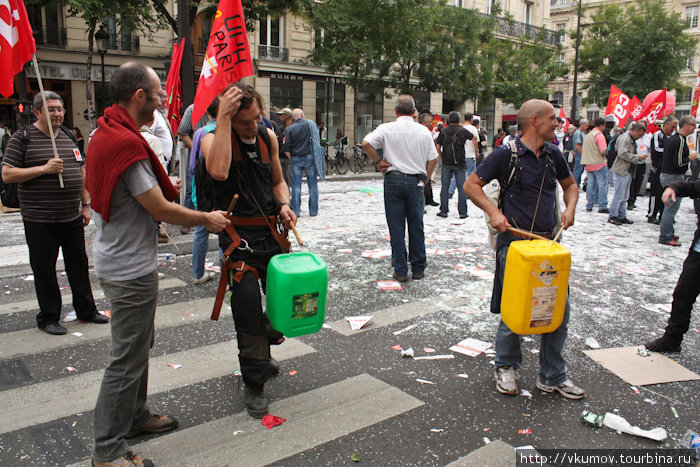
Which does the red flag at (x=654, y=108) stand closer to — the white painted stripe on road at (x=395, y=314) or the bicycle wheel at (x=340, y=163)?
the bicycle wheel at (x=340, y=163)

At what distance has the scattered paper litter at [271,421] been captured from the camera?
10.9 feet

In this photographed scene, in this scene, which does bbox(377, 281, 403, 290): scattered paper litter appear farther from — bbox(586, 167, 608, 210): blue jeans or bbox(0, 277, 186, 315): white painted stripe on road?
bbox(586, 167, 608, 210): blue jeans

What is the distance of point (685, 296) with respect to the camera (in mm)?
4375

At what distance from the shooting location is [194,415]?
11.3 ft

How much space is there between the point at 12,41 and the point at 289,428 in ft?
13.7

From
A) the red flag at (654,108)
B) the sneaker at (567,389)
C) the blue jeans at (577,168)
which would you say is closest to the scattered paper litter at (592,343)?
the sneaker at (567,389)

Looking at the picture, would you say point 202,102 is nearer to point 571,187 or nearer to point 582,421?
point 571,187

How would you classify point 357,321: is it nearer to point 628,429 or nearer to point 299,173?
point 628,429

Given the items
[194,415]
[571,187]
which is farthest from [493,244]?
[194,415]

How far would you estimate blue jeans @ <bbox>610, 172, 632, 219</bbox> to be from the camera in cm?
1053

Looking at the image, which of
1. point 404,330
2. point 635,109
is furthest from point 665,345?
point 635,109

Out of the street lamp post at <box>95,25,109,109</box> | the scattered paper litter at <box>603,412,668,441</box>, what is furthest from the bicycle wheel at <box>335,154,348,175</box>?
the scattered paper litter at <box>603,412,668,441</box>

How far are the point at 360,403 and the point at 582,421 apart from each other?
4.52 ft

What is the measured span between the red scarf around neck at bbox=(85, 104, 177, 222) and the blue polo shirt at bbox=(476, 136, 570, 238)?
7.17 ft
